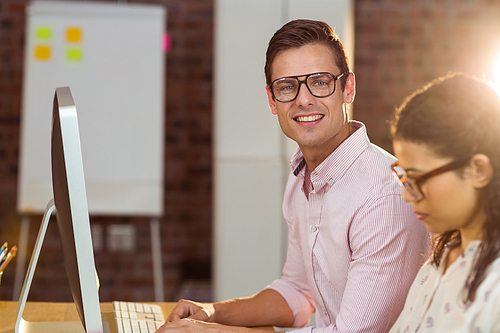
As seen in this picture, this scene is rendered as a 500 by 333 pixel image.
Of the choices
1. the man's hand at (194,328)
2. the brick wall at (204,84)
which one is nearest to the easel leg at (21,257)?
the brick wall at (204,84)

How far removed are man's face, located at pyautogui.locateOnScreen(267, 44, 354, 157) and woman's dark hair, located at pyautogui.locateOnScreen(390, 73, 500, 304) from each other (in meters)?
0.46

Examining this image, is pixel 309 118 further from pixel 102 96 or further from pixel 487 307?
pixel 102 96

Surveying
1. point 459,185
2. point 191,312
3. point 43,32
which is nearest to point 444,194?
point 459,185

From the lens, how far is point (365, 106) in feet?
12.1

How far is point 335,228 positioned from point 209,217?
253 cm

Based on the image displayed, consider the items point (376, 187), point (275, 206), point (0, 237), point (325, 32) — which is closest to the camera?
point (376, 187)

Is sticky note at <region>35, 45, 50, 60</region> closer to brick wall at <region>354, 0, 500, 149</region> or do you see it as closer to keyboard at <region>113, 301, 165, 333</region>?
brick wall at <region>354, 0, 500, 149</region>

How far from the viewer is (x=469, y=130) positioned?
2.62ft

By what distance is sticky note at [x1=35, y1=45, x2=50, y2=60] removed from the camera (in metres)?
3.19

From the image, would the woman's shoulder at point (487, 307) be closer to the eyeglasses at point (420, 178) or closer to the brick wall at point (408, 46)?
the eyeglasses at point (420, 178)

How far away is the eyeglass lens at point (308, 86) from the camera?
130 cm

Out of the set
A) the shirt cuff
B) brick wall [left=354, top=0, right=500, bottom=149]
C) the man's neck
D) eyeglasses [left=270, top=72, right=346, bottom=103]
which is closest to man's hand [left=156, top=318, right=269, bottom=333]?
the shirt cuff

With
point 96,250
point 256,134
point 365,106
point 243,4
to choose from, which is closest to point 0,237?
point 96,250

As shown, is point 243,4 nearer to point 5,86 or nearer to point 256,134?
point 256,134
